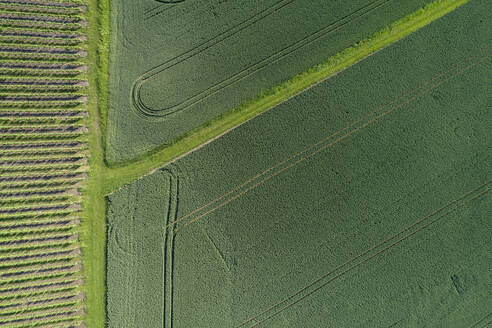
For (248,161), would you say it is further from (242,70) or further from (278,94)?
(242,70)

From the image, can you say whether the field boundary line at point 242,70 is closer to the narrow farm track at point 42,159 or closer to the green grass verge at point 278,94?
the green grass verge at point 278,94

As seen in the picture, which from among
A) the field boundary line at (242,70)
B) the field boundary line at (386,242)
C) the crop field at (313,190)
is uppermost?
the field boundary line at (242,70)

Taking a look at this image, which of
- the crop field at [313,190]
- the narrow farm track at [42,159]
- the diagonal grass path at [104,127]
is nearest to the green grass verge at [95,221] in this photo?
the diagonal grass path at [104,127]

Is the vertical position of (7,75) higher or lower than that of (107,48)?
higher

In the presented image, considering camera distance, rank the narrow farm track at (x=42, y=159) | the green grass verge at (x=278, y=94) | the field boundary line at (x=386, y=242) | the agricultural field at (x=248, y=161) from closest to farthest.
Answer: the narrow farm track at (x=42, y=159), the agricultural field at (x=248, y=161), the green grass verge at (x=278, y=94), the field boundary line at (x=386, y=242)

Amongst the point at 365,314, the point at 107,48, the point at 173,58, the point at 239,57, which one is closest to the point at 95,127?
the point at 107,48

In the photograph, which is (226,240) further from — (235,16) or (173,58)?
(235,16)
